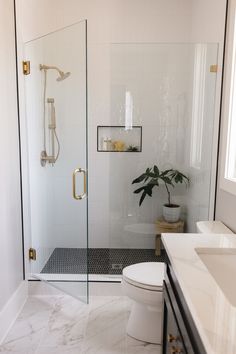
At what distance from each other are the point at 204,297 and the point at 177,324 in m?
0.26

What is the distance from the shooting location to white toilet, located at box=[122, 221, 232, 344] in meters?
1.77

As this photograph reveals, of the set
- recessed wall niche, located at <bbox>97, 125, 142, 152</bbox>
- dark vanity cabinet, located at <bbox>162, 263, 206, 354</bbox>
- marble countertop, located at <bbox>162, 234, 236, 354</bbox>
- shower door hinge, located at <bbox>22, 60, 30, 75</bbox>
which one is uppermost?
shower door hinge, located at <bbox>22, 60, 30, 75</bbox>

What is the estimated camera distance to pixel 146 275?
6.21 feet

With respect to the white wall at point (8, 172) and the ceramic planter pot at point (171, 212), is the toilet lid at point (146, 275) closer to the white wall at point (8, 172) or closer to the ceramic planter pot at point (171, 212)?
the white wall at point (8, 172)

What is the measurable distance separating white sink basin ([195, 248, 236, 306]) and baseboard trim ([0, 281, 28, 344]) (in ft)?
4.73

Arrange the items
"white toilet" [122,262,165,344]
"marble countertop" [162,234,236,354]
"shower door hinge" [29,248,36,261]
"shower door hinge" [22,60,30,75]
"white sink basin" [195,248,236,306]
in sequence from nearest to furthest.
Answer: "marble countertop" [162,234,236,354] < "white sink basin" [195,248,236,306] < "white toilet" [122,262,165,344] < "shower door hinge" [22,60,30,75] < "shower door hinge" [29,248,36,261]

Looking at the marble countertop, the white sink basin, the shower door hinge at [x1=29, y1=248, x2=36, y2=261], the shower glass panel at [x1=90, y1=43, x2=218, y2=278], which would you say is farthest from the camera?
the shower glass panel at [x1=90, y1=43, x2=218, y2=278]

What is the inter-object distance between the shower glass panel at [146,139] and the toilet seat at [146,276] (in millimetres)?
721

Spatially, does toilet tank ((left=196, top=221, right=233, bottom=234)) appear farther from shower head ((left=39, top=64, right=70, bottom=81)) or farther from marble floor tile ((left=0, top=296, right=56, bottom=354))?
shower head ((left=39, top=64, right=70, bottom=81))

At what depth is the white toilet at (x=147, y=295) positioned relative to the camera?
5.79ft

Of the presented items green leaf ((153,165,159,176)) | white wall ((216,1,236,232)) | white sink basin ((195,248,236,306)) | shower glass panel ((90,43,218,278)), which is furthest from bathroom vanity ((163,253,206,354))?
green leaf ((153,165,159,176))

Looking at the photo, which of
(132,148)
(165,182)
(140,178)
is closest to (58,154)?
(132,148)

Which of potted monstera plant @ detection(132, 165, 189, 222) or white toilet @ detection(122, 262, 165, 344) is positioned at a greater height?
potted monstera plant @ detection(132, 165, 189, 222)

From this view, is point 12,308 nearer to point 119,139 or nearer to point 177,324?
point 177,324
